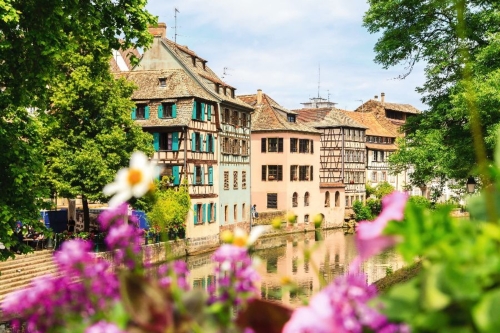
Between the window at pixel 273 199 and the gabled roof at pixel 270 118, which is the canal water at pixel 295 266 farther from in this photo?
the gabled roof at pixel 270 118

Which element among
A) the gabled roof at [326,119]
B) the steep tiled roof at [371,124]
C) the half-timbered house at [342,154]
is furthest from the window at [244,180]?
the steep tiled roof at [371,124]

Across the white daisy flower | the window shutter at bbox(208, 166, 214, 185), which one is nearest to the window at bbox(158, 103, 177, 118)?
the window shutter at bbox(208, 166, 214, 185)

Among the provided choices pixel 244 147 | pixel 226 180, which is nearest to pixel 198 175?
pixel 226 180

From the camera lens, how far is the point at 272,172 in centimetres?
5216

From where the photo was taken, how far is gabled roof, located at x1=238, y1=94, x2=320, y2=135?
171ft

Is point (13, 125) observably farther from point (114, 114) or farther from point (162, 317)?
point (114, 114)

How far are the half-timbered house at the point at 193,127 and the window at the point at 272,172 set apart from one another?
7.28 m

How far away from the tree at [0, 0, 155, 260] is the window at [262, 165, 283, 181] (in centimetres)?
3886

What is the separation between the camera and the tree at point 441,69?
15531mm

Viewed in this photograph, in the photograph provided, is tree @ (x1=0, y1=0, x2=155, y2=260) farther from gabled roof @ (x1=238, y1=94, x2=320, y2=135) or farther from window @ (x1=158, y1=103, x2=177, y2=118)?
gabled roof @ (x1=238, y1=94, x2=320, y2=135)

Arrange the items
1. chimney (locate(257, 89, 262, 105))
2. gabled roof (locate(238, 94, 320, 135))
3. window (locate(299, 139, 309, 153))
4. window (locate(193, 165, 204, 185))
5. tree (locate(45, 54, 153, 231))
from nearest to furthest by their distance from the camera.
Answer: tree (locate(45, 54, 153, 231)) → window (locate(193, 165, 204, 185)) → gabled roof (locate(238, 94, 320, 135)) → window (locate(299, 139, 309, 153)) → chimney (locate(257, 89, 262, 105))

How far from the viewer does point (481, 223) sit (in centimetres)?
159

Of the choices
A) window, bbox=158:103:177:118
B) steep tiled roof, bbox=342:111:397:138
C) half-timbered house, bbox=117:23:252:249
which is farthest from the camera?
steep tiled roof, bbox=342:111:397:138

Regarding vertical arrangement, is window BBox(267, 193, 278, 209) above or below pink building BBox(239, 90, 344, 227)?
below
